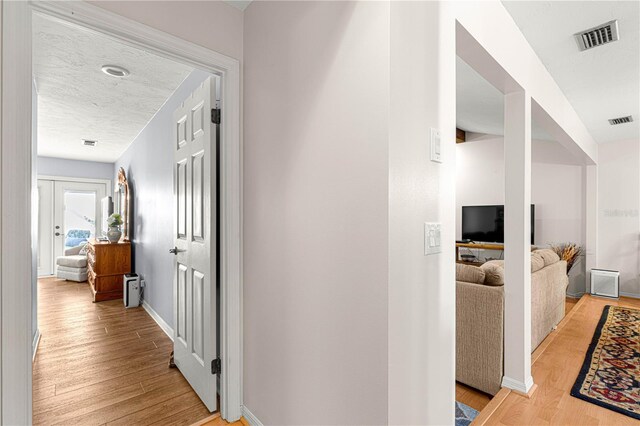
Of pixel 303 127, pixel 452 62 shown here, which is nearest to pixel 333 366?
pixel 303 127

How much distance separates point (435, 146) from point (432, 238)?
1.25ft

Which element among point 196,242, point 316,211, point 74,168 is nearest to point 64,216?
point 74,168

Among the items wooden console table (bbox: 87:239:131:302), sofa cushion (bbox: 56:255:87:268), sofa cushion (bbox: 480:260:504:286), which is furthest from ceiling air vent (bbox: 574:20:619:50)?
sofa cushion (bbox: 56:255:87:268)

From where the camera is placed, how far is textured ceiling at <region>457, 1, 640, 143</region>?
1.96 metres

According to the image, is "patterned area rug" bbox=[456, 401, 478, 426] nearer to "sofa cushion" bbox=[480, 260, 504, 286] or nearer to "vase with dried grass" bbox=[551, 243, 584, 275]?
"sofa cushion" bbox=[480, 260, 504, 286]

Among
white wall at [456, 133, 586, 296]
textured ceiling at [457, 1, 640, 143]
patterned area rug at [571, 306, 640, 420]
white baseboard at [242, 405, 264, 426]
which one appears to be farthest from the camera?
white wall at [456, 133, 586, 296]

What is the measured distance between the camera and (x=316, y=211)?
1.34 meters

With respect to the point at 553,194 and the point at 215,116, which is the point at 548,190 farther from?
the point at 215,116

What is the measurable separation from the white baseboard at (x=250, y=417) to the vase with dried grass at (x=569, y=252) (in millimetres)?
5392

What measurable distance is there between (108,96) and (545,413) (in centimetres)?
470

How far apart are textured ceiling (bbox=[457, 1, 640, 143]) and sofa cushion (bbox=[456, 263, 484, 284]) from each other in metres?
1.74

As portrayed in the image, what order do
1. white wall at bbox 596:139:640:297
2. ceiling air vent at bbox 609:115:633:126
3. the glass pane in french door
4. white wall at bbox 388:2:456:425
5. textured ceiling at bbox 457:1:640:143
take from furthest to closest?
the glass pane in french door, white wall at bbox 596:139:640:297, ceiling air vent at bbox 609:115:633:126, textured ceiling at bbox 457:1:640:143, white wall at bbox 388:2:456:425

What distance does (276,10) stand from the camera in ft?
5.28

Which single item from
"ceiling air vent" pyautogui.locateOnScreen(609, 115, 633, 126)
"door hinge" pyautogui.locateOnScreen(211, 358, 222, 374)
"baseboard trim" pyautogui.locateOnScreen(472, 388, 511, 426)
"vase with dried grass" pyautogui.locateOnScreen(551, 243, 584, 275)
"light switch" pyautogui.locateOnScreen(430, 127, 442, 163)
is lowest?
"baseboard trim" pyautogui.locateOnScreen(472, 388, 511, 426)
